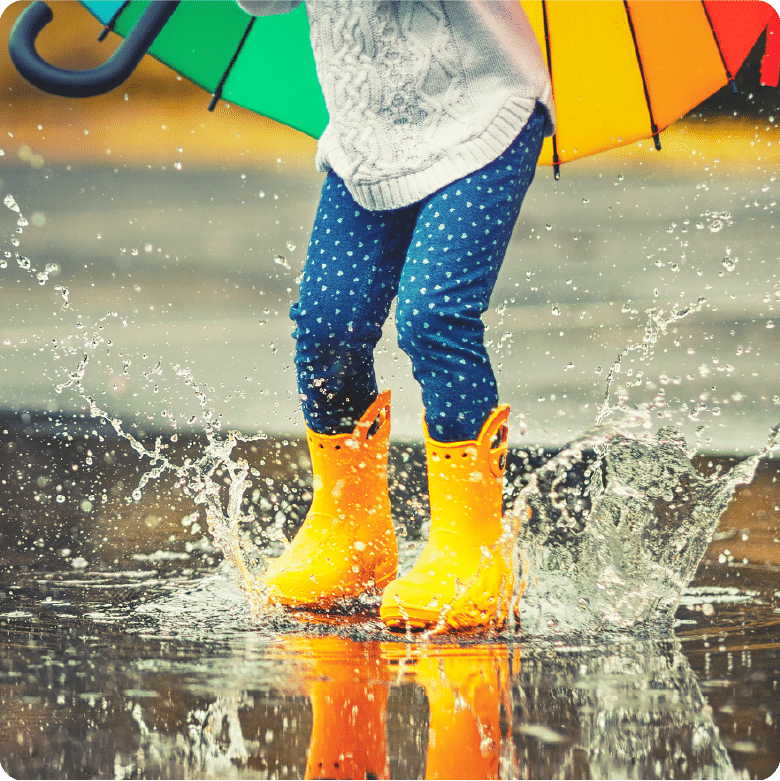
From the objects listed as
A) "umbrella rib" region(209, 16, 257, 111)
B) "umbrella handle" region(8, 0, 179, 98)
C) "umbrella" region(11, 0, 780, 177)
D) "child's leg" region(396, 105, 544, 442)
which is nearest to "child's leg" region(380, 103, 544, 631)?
"child's leg" region(396, 105, 544, 442)

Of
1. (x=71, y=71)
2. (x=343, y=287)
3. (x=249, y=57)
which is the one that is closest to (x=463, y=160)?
(x=343, y=287)

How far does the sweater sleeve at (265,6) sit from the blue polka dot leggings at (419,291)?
0.65ft

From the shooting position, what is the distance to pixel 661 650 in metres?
1.07

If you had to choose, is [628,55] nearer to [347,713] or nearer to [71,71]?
[71,71]

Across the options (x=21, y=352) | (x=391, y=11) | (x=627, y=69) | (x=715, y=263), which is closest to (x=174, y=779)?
(x=391, y=11)

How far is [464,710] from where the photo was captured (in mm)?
882

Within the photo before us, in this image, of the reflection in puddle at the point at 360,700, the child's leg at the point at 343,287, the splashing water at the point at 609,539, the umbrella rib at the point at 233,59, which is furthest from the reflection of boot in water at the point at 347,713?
the umbrella rib at the point at 233,59

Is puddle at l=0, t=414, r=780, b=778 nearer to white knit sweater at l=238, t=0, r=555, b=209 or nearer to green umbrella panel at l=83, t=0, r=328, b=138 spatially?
white knit sweater at l=238, t=0, r=555, b=209

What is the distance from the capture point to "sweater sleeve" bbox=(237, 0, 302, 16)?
1174mm

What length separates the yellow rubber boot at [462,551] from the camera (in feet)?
3.67

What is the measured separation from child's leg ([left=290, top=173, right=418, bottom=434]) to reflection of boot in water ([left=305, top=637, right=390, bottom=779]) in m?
0.33

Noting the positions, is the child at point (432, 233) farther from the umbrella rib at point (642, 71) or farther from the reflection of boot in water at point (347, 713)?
the umbrella rib at point (642, 71)

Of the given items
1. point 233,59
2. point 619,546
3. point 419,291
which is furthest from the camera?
point 233,59

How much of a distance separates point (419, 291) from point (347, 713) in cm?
45
